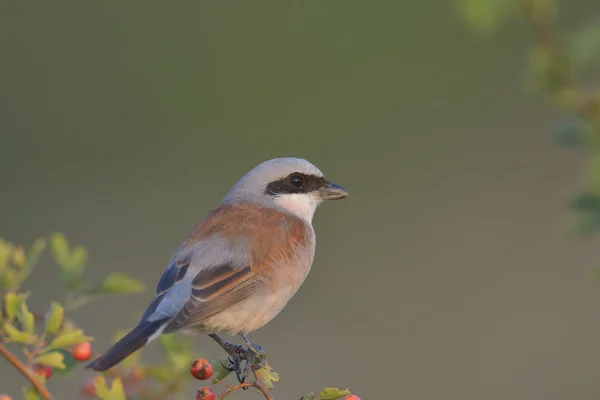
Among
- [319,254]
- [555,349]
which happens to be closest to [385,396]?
[555,349]

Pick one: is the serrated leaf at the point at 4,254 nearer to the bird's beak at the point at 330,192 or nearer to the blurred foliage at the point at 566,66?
the blurred foliage at the point at 566,66

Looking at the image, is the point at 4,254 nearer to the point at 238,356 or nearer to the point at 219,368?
the point at 219,368

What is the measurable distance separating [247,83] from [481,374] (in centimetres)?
434

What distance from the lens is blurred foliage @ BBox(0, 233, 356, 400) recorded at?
5.24 feet

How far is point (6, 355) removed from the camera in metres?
1.59

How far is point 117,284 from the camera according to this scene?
1901 mm

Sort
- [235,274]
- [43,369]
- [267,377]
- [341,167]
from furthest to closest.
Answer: [341,167] < [235,274] < [267,377] < [43,369]

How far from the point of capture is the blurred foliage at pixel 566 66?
40.7 inches

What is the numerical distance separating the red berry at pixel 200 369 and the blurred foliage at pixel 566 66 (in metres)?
0.99

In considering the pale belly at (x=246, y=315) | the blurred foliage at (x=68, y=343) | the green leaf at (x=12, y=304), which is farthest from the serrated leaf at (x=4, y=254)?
the pale belly at (x=246, y=315)

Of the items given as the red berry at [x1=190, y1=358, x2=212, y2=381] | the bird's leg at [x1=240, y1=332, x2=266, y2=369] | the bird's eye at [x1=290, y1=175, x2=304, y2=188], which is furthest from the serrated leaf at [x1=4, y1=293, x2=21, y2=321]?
the bird's eye at [x1=290, y1=175, x2=304, y2=188]

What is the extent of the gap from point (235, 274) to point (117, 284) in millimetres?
733

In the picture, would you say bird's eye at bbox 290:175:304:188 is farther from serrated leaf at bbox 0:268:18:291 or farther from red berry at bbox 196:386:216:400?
serrated leaf at bbox 0:268:18:291

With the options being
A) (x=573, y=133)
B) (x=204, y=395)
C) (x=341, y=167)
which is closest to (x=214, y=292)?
(x=204, y=395)
